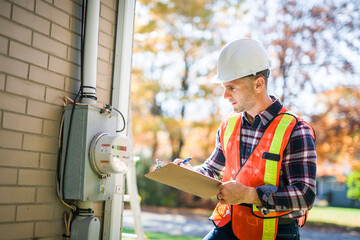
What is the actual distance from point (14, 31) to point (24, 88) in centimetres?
37

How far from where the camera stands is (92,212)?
9.27ft

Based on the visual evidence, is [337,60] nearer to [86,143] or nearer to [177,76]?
[177,76]

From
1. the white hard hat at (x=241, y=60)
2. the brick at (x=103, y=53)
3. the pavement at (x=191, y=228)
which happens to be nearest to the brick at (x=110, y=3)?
the brick at (x=103, y=53)

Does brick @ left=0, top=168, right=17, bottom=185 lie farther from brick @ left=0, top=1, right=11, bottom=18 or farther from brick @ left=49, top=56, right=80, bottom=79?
brick @ left=0, top=1, right=11, bottom=18

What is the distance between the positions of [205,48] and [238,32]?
5.82 feet

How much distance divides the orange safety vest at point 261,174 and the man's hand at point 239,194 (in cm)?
11

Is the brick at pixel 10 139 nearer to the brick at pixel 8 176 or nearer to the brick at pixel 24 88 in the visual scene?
the brick at pixel 8 176

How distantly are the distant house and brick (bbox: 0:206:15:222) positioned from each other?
20.8 meters

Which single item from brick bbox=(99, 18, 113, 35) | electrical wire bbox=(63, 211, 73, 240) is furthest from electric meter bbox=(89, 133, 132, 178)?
brick bbox=(99, 18, 113, 35)

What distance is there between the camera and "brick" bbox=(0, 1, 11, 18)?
2.37 meters

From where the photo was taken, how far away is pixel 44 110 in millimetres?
2641

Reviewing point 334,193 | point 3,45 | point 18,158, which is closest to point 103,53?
point 3,45

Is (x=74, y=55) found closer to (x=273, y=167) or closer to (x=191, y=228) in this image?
(x=273, y=167)

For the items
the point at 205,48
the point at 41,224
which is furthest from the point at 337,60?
the point at 41,224
